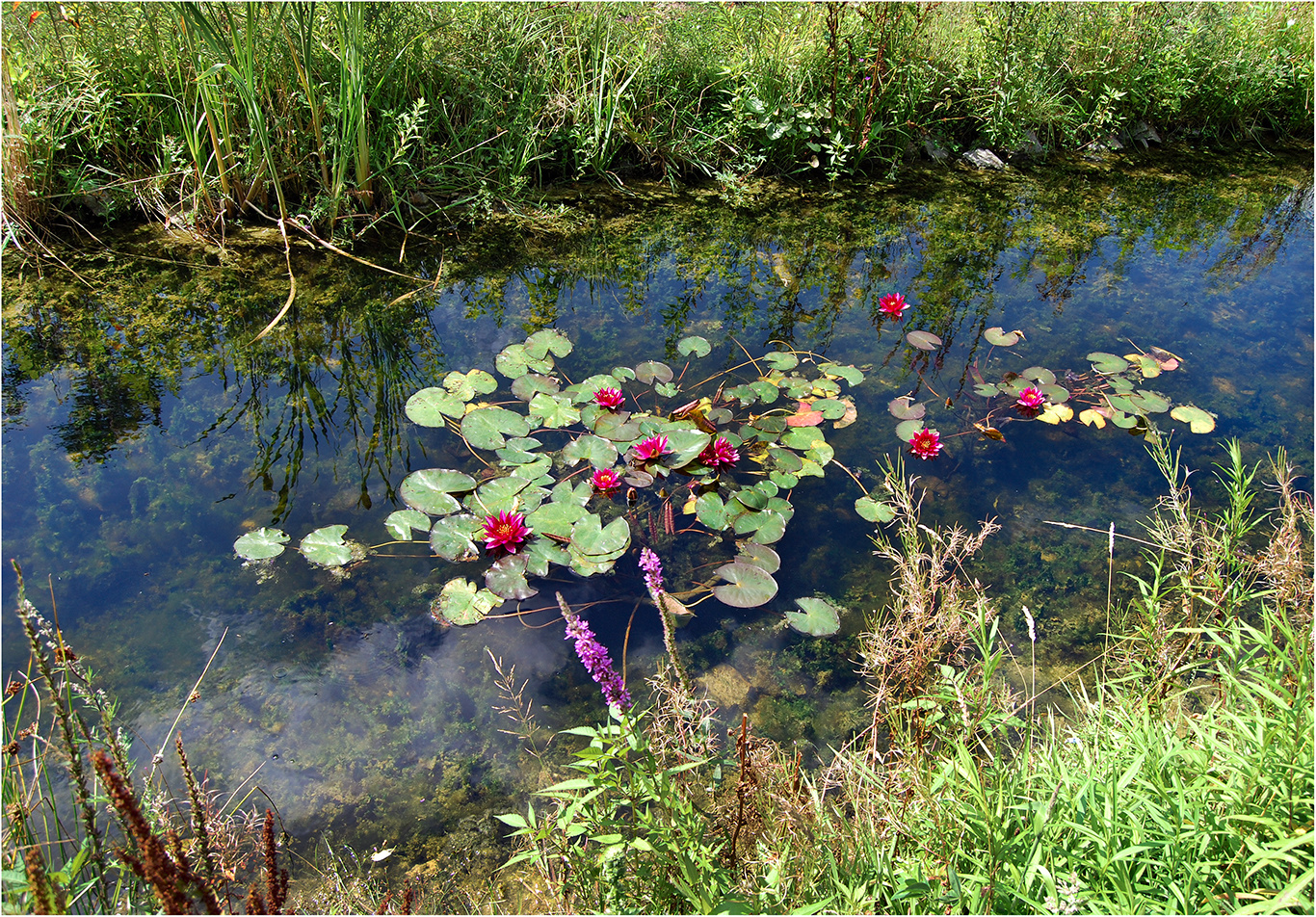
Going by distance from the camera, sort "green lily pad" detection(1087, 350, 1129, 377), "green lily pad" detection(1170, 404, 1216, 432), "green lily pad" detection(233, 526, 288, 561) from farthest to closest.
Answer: "green lily pad" detection(1087, 350, 1129, 377) → "green lily pad" detection(1170, 404, 1216, 432) → "green lily pad" detection(233, 526, 288, 561)

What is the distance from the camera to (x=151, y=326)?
9.98 feet

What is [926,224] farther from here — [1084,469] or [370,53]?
[370,53]

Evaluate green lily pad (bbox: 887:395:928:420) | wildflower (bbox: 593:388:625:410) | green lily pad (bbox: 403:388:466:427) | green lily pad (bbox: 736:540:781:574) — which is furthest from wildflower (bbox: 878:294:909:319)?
green lily pad (bbox: 403:388:466:427)

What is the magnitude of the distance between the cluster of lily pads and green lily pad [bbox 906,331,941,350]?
0.41 meters

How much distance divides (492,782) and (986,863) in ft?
3.51

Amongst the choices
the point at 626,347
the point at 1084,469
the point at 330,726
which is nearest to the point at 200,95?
the point at 626,347

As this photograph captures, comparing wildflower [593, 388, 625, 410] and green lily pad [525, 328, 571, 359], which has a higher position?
green lily pad [525, 328, 571, 359]

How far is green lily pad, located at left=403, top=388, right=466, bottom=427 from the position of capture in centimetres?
263

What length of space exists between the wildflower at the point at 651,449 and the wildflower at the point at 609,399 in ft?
0.80

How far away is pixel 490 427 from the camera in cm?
256

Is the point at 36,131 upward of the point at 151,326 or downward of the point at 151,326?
upward

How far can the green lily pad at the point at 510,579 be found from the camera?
209 cm

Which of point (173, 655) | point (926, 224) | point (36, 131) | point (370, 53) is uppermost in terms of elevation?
point (370, 53)

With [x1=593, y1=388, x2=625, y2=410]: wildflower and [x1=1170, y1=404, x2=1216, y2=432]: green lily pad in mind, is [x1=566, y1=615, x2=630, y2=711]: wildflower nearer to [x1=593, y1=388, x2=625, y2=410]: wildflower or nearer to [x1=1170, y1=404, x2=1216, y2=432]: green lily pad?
[x1=593, y1=388, x2=625, y2=410]: wildflower
